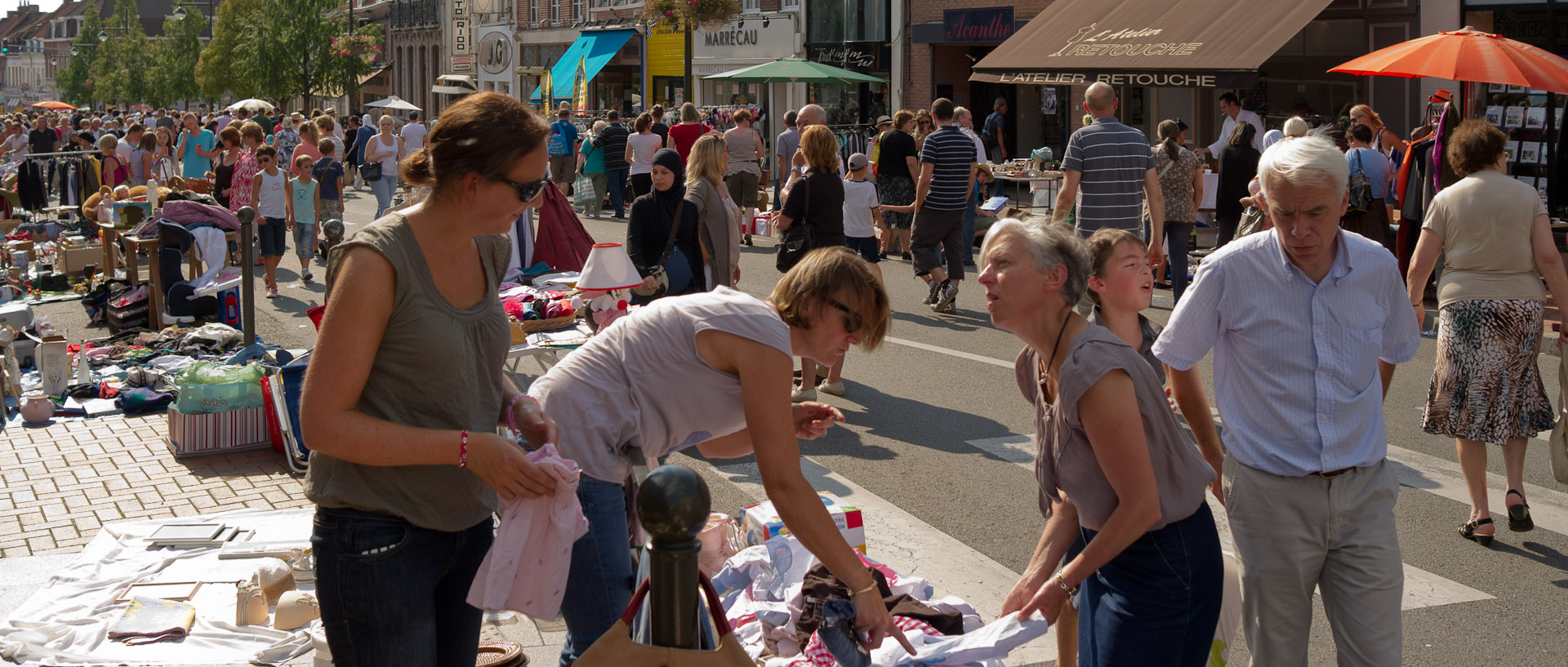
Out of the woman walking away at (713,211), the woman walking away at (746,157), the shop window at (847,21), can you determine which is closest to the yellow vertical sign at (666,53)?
the shop window at (847,21)

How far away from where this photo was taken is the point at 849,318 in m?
3.05

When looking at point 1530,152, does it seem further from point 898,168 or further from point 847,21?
point 847,21

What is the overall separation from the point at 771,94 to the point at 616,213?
550 inches

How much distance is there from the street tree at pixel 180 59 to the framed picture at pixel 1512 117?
78.7 meters

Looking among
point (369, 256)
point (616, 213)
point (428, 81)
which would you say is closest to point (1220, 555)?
point (369, 256)

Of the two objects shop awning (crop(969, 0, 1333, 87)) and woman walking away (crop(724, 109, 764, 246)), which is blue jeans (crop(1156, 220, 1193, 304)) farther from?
shop awning (crop(969, 0, 1333, 87))

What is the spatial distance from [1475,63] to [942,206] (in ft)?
15.0

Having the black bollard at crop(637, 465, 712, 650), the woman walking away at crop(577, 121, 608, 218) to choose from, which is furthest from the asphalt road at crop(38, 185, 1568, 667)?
the woman walking away at crop(577, 121, 608, 218)

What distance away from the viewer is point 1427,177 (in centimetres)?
1143

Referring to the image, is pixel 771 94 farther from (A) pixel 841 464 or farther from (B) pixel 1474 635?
(B) pixel 1474 635

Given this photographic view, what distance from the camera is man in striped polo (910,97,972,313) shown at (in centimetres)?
1162

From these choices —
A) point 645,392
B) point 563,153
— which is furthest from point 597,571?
point 563,153

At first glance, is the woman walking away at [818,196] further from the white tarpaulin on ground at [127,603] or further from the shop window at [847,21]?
the shop window at [847,21]

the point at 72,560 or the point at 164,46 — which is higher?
the point at 164,46
